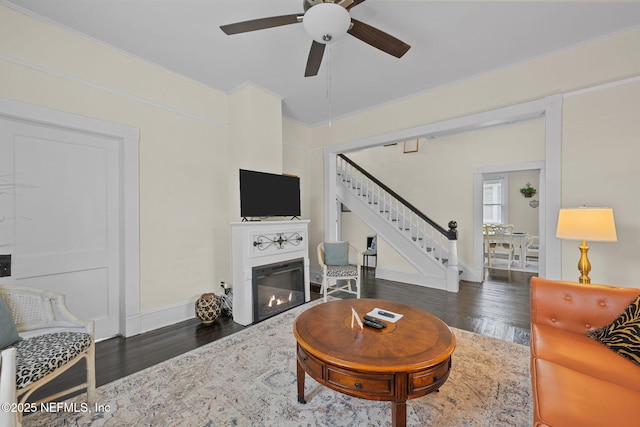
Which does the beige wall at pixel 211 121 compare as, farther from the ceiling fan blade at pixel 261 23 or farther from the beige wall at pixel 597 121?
the ceiling fan blade at pixel 261 23

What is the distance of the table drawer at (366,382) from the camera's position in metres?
1.38

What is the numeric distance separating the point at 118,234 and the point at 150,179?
69 centimetres

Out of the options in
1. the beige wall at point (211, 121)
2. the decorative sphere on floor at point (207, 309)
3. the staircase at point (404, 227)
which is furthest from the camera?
the staircase at point (404, 227)

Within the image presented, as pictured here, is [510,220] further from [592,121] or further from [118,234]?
[118,234]

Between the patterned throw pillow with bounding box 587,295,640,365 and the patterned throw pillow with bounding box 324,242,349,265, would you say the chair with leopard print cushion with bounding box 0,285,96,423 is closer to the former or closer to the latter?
the patterned throw pillow with bounding box 324,242,349,265

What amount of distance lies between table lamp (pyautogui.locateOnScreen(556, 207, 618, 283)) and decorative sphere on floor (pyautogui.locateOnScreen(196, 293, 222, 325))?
3.63m

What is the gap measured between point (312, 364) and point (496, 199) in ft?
28.4

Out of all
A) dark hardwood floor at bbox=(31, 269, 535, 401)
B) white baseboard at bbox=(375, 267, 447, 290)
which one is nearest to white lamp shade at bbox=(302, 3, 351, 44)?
dark hardwood floor at bbox=(31, 269, 535, 401)

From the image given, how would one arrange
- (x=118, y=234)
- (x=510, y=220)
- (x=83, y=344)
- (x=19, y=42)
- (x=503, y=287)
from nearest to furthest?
(x=83, y=344), (x=19, y=42), (x=118, y=234), (x=503, y=287), (x=510, y=220)

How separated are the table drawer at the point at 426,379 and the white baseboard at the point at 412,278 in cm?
351

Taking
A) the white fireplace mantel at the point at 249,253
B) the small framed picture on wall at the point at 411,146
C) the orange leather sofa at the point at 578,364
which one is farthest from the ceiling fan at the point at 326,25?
the small framed picture on wall at the point at 411,146

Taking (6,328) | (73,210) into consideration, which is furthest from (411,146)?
(6,328)

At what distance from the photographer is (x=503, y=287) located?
471 centimetres

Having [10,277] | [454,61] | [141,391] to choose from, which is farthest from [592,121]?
[10,277]
